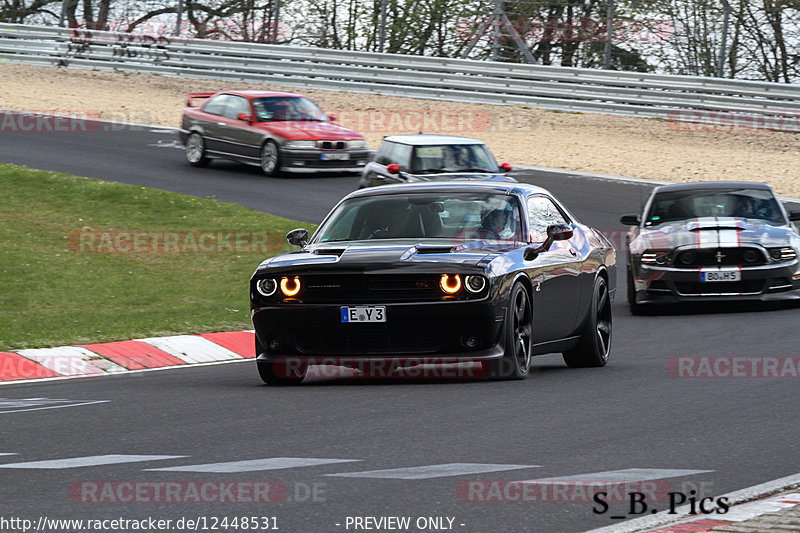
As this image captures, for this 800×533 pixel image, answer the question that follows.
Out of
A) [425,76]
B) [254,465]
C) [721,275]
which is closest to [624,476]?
[254,465]

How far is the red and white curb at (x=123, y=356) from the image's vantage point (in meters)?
11.1

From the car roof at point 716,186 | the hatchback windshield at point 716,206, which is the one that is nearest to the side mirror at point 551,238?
the hatchback windshield at point 716,206

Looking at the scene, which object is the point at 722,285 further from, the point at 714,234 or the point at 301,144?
the point at 301,144

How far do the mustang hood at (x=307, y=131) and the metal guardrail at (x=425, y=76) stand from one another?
7190mm

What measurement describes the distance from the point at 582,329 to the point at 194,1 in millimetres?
28440

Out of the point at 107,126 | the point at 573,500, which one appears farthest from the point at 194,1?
the point at 573,500

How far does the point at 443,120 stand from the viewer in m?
30.9

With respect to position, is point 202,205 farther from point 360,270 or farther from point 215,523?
point 215,523

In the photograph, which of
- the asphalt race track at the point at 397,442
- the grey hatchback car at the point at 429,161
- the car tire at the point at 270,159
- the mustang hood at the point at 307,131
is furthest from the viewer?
the car tire at the point at 270,159

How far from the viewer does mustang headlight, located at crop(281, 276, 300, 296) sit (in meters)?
9.18

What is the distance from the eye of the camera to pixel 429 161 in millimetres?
20703

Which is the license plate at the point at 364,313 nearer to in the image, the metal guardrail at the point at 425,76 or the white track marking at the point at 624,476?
the white track marking at the point at 624,476

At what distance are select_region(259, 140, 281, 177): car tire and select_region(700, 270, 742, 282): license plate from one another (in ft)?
38.7

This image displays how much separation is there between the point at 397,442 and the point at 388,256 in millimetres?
2218
